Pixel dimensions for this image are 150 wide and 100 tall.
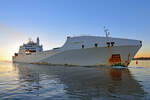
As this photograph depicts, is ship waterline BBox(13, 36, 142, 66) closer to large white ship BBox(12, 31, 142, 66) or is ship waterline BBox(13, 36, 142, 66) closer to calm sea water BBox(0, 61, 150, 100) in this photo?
large white ship BBox(12, 31, 142, 66)

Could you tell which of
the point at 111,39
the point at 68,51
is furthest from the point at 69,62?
the point at 111,39

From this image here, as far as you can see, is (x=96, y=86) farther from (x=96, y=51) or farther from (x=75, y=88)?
(x=96, y=51)

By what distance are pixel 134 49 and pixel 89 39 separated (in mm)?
6996

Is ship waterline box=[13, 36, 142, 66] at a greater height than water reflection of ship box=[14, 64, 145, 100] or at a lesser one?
greater

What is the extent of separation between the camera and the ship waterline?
21486 millimetres

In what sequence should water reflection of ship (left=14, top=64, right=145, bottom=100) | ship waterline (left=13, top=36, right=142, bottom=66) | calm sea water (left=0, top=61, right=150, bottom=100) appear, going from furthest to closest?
ship waterline (left=13, top=36, right=142, bottom=66) → water reflection of ship (left=14, top=64, right=145, bottom=100) → calm sea water (left=0, top=61, right=150, bottom=100)

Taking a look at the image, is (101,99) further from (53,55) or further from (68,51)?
(53,55)

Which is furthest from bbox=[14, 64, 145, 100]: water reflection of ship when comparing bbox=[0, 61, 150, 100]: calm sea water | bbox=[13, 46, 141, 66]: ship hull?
bbox=[13, 46, 141, 66]: ship hull

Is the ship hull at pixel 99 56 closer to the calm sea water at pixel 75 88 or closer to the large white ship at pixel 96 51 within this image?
the large white ship at pixel 96 51

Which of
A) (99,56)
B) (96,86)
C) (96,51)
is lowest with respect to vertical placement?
(96,86)

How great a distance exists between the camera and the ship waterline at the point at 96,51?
21.5 meters

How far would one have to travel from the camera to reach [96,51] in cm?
2252

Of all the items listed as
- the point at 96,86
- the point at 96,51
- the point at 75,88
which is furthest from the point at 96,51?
the point at 75,88

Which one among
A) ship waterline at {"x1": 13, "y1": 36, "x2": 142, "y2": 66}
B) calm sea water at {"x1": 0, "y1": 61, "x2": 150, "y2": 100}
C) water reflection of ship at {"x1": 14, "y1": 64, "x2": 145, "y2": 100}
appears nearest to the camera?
calm sea water at {"x1": 0, "y1": 61, "x2": 150, "y2": 100}
